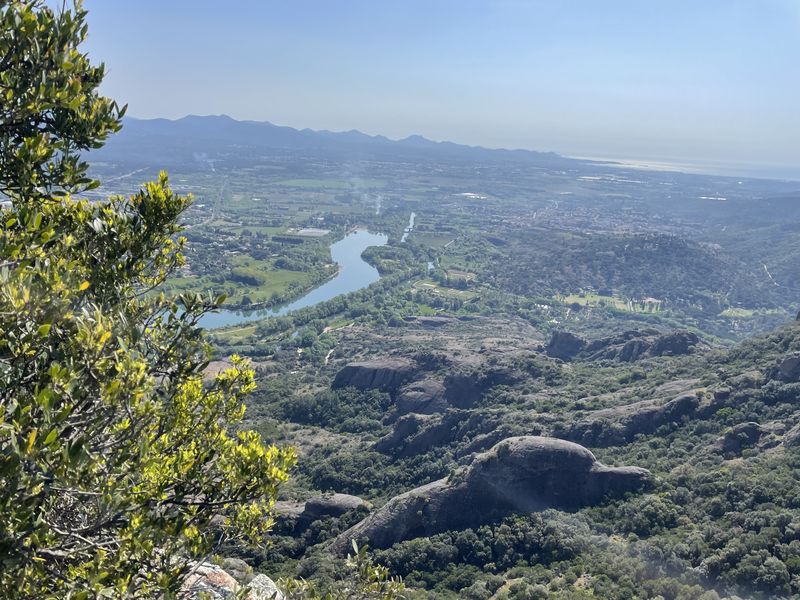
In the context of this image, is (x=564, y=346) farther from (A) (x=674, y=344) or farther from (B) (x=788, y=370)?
(B) (x=788, y=370)

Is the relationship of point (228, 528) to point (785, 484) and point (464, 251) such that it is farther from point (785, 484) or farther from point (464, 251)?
point (464, 251)

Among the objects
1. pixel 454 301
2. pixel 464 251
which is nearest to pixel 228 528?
pixel 454 301

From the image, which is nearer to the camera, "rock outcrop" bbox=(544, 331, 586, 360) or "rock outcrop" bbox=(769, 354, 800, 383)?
"rock outcrop" bbox=(769, 354, 800, 383)

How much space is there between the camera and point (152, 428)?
195 inches

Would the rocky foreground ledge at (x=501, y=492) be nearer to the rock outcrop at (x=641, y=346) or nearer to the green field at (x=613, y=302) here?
the rock outcrop at (x=641, y=346)

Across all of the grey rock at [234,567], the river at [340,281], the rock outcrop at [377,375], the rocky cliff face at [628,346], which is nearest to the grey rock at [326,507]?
the grey rock at [234,567]

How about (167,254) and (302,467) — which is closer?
(167,254)

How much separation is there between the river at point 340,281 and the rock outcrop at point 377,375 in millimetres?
22487

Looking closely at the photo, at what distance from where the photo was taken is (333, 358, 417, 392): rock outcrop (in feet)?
193

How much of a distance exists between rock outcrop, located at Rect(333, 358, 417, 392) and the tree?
53.1 m

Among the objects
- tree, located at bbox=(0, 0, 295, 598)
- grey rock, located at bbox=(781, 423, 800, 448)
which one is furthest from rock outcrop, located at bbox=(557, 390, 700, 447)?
tree, located at bbox=(0, 0, 295, 598)

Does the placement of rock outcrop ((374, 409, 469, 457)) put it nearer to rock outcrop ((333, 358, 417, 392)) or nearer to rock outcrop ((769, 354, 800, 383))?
rock outcrop ((333, 358, 417, 392))

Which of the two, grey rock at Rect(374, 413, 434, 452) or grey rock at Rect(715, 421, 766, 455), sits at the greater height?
grey rock at Rect(715, 421, 766, 455)

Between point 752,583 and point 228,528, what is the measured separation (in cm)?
2429
